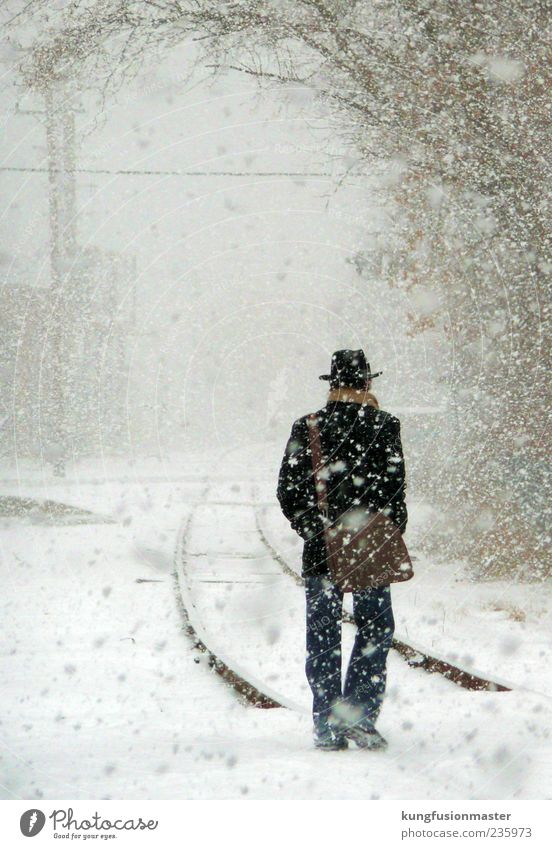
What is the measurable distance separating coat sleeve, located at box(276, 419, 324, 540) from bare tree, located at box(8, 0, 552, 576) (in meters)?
4.96

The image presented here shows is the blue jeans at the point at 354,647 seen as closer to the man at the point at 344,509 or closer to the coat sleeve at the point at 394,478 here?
the man at the point at 344,509

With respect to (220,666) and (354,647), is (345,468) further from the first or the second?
(220,666)

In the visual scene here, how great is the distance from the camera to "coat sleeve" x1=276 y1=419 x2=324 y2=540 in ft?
17.0

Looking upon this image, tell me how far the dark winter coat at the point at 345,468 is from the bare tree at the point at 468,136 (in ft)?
16.4

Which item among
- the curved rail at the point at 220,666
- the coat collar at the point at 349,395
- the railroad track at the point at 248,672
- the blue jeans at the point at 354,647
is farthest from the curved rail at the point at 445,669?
the coat collar at the point at 349,395

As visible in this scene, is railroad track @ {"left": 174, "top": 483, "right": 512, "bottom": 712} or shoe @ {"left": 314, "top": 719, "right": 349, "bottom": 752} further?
railroad track @ {"left": 174, "top": 483, "right": 512, "bottom": 712}

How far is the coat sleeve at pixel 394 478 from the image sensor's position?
5113mm

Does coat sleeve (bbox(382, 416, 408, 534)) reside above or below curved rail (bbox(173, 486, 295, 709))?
above

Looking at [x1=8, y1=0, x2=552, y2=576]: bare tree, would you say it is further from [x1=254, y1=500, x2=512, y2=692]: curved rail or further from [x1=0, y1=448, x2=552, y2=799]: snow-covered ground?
[x1=254, y1=500, x2=512, y2=692]: curved rail

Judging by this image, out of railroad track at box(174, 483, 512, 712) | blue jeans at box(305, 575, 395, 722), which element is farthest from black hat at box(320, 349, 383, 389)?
railroad track at box(174, 483, 512, 712)

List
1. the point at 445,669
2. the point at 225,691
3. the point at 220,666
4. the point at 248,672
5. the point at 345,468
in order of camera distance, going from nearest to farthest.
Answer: the point at 345,468, the point at 225,691, the point at 445,669, the point at 248,672, the point at 220,666

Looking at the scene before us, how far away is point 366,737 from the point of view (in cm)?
523

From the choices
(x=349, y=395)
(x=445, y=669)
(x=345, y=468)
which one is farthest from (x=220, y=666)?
(x=349, y=395)

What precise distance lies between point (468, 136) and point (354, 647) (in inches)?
232
